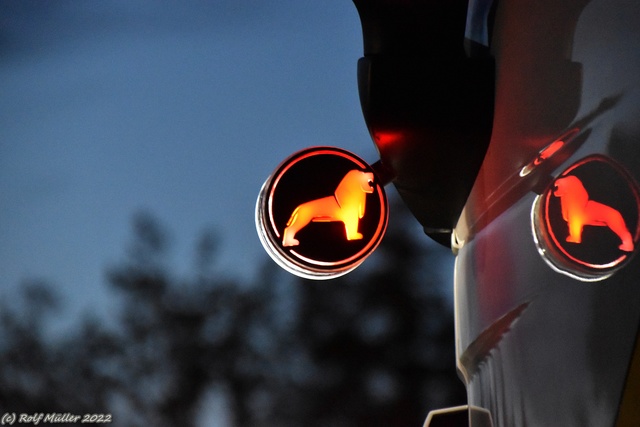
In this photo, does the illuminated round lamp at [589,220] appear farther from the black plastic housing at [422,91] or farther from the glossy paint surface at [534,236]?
the black plastic housing at [422,91]

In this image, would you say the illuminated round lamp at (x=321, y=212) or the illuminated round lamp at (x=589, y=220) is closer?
the illuminated round lamp at (x=589, y=220)

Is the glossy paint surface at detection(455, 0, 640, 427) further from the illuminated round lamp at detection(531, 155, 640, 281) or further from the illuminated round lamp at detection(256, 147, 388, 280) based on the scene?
the illuminated round lamp at detection(256, 147, 388, 280)

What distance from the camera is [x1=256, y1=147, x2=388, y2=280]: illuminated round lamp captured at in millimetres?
1712

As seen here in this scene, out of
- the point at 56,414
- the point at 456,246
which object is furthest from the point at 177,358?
the point at 456,246

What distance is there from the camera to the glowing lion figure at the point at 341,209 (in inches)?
67.1

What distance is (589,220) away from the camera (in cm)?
132

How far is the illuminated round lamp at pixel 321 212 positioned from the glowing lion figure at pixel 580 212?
1.40 ft

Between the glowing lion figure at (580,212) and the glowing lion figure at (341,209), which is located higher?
the glowing lion figure at (580,212)

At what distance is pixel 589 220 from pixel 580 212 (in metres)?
0.03

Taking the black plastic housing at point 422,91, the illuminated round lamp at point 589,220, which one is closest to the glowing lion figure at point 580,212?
the illuminated round lamp at point 589,220

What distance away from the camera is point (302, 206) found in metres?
1.72

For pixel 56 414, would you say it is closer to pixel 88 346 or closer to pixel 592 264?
pixel 88 346

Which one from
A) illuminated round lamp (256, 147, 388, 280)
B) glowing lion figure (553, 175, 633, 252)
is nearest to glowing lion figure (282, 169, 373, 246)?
illuminated round lamp (256, 147, 388, 280)

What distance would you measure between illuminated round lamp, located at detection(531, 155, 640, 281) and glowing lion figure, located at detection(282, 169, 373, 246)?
36 cm
